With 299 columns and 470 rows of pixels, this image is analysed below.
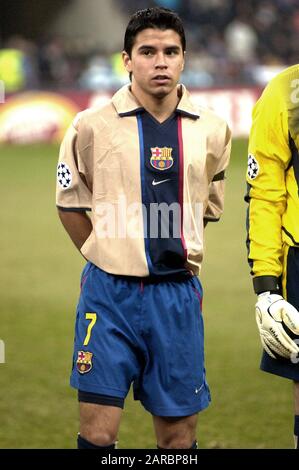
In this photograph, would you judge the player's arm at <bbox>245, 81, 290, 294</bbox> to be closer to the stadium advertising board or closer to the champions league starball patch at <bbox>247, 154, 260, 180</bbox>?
the champions league starball patch at <bbox>247, 154, 260, 180</bbox>

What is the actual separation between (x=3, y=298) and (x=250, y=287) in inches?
84.7

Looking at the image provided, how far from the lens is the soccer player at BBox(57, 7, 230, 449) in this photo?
4102mm

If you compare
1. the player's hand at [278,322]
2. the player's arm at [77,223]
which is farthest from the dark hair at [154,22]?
the player's hand at [278,322]

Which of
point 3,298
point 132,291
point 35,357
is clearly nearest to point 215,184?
point 132,291

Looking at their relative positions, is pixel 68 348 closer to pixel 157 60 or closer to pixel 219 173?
pixel 219 173

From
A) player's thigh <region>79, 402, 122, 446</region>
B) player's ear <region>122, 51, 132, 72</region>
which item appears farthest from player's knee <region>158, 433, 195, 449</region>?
player's ear <region>122, 51, 132, 72</region>

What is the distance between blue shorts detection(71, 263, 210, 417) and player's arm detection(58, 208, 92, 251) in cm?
26

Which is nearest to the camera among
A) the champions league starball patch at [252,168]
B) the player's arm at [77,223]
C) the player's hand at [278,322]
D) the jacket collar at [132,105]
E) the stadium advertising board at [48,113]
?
the player's hand at [278,322]

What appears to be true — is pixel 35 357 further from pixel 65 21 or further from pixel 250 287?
pixel 65 21

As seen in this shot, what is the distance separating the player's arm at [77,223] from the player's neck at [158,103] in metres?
0.51

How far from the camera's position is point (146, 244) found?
4109 mm

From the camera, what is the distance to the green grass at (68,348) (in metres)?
5.68

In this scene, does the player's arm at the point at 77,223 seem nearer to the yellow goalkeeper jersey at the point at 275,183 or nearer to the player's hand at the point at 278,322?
the yellow goalkeeper jersey at the point at 275,183

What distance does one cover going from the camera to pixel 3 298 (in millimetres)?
8820
